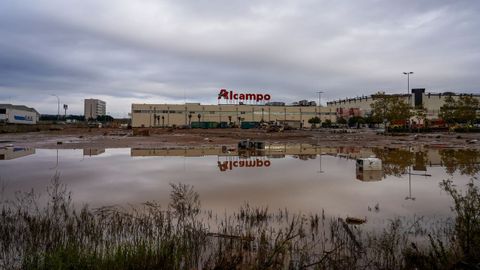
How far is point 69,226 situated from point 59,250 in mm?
2145

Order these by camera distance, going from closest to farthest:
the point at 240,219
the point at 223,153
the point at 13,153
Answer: the point at 240,219 < the point at 13,153 < the point at 223,153

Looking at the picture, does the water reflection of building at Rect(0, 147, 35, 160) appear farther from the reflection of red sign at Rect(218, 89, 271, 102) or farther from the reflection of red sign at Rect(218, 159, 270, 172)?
the reflection of red sign at Rect(218, 89, 271, 102)

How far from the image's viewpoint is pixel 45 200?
13016 millimetres

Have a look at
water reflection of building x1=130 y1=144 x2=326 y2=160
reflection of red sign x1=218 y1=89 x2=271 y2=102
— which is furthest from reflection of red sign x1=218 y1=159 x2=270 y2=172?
reflection of red sign x1=218 y1=89 x2=271 y2=102

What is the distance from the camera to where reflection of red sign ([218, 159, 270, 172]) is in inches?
914

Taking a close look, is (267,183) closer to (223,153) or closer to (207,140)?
(223,153)

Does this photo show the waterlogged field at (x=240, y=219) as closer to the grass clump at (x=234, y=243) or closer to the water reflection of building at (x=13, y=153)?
the grass clump at (x=234, y=243)

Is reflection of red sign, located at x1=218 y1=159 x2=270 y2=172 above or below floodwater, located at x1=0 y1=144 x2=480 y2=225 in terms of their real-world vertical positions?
above

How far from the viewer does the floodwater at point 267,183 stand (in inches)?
493

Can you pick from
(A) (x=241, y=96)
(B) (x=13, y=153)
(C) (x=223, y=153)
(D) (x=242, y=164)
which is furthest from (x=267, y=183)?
(A) (x=241, y=96)

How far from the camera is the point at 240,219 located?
34.1 feet

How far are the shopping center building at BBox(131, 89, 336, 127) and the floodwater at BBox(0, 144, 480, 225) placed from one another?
10810 cm

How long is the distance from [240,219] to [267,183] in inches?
271

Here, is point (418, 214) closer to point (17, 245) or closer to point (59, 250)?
point (59, 250)
